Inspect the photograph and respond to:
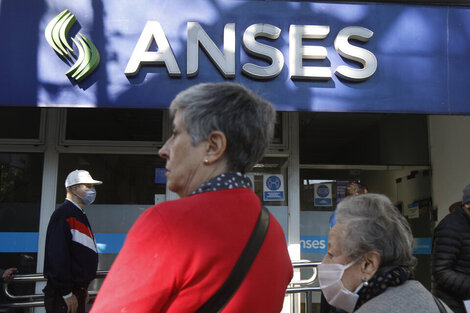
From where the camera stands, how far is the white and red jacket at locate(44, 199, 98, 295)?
3.85 meters

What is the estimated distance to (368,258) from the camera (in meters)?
1.72

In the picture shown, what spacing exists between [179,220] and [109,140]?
494cm

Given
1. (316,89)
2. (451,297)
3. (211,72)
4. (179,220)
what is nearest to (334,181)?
(316,89)

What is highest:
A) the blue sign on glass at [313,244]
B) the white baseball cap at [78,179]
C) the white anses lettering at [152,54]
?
the white anses lettering at [152,54]

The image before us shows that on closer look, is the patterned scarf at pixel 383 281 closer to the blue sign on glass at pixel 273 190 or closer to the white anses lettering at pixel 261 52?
the white anses lettering at pixel 261 52

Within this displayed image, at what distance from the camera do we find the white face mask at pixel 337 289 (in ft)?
5.72

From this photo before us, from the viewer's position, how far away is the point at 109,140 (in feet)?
18.9

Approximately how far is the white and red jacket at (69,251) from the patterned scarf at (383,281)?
2907mm

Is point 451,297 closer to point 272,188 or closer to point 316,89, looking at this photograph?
point 316,89

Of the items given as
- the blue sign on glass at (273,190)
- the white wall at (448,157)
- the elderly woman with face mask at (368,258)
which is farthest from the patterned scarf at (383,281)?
the white wall at (448,157)

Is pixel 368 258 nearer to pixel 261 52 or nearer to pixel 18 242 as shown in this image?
pixel 261 52

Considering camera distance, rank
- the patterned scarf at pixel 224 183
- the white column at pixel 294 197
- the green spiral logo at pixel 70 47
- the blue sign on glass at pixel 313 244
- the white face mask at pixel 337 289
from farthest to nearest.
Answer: the blue sign on glass at pixel 313 244, the white column at pixel 294 197, the green spiral logo at pixel 70 47, the white face mask at pixel 337 289, the patterned scarf at pixel 224 183

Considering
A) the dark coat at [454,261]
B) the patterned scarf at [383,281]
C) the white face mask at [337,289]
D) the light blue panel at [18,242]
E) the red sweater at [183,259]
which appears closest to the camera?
the red sweater at [183,259]

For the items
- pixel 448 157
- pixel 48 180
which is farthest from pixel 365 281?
pixel 448 157
